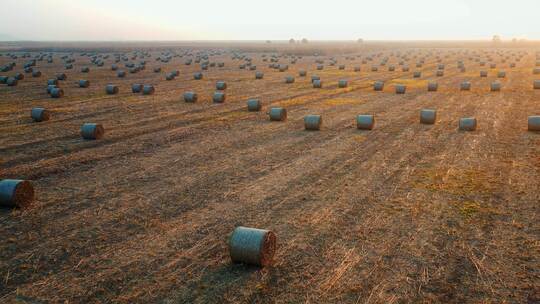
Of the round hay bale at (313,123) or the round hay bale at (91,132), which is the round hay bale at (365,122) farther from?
the round hay bale at (91,132)

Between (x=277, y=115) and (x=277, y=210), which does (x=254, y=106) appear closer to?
(x=277, y=115)

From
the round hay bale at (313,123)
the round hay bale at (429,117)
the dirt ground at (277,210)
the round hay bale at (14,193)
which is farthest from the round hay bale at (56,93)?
the round hay bale at (429,117)

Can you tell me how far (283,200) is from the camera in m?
10.8

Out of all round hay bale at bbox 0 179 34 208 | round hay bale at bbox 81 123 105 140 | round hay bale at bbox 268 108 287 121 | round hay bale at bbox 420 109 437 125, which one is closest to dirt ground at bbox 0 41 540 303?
round hay bale at bbox 0 179 34 208

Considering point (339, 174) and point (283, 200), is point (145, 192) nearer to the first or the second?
point (283, 200)

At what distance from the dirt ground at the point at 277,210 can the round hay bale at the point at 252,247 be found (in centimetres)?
20

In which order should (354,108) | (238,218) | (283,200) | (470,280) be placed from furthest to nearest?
(354,108)
(283,200)
(238,218)
(470,280)

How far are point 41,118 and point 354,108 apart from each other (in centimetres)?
1475

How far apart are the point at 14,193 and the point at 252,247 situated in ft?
19.1

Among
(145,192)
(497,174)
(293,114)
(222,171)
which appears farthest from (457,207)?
(293,114)

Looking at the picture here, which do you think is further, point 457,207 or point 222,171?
point 222,171

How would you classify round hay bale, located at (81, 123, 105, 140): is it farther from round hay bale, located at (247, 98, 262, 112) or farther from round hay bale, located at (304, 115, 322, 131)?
round hay bale, located at (247, 98, 262, 112)

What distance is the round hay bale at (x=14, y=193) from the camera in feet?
32.8

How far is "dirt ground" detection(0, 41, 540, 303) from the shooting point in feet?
23.3
